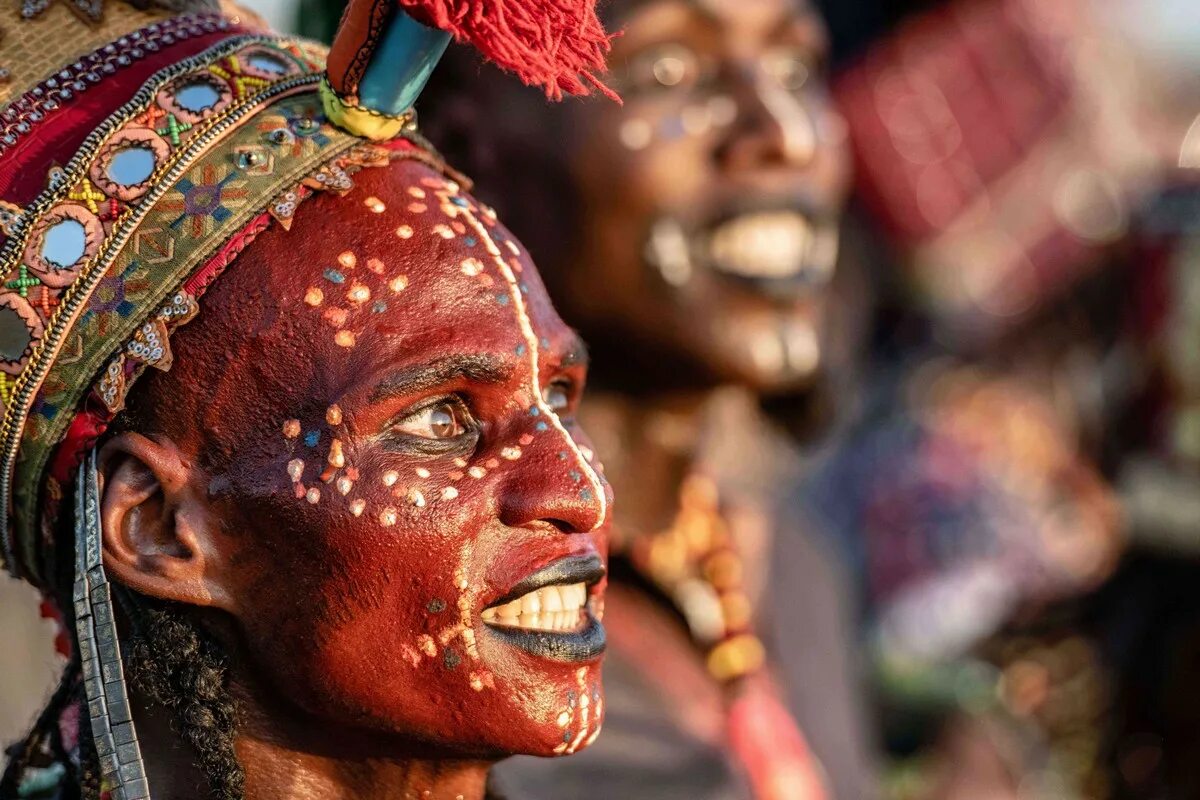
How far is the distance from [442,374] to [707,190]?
1.79 metres

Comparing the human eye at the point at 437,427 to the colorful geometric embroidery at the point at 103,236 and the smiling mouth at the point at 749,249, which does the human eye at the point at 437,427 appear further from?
the smiling mouth at the point at 749,249

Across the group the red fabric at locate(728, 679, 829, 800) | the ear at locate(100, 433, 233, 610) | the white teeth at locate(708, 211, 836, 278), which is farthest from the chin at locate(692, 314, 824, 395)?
the ear at locate(100, 433, 233, 610)

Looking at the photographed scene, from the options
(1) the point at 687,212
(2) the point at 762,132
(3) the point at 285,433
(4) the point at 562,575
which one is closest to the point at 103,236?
(3) the point at 285,433

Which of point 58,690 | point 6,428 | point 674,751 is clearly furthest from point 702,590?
point 6,428

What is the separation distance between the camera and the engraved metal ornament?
2143 millimetres

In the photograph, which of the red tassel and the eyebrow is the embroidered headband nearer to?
the red tassel

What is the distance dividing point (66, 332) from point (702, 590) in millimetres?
2172

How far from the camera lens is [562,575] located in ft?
7.30

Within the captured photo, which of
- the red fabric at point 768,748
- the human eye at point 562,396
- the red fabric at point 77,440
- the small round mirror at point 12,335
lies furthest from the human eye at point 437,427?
the red fabric at point 768,748

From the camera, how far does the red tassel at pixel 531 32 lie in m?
2.07

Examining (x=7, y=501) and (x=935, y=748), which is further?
(x=935, y=748)

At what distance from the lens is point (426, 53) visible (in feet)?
7.10

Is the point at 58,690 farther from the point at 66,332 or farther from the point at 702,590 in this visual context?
the point at 702,590

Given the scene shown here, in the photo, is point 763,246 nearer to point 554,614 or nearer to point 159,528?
point 554,614
